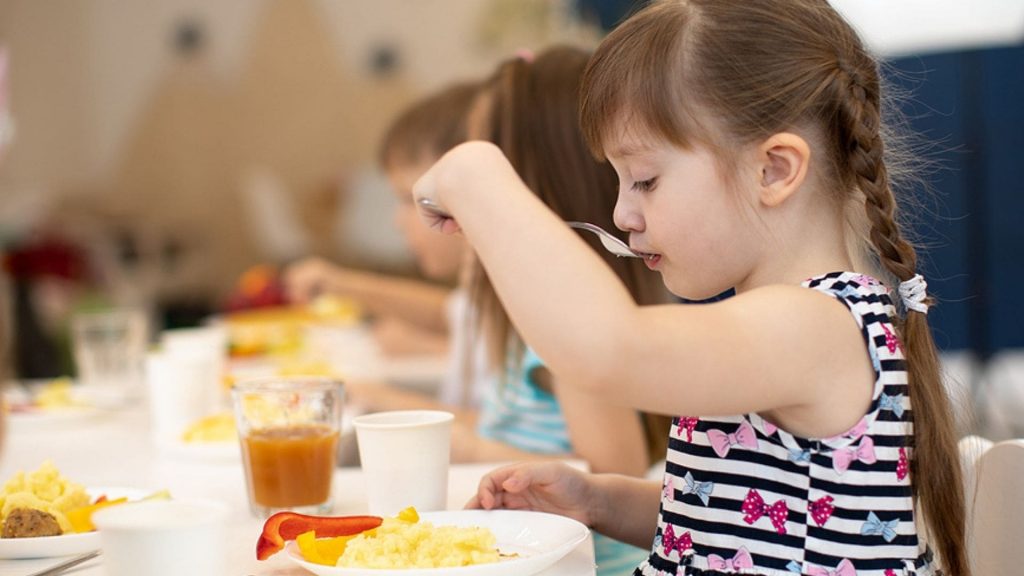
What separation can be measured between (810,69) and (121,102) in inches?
236

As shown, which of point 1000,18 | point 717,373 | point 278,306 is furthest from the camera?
point 1000,18

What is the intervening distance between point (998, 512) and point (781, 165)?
0.37 meters

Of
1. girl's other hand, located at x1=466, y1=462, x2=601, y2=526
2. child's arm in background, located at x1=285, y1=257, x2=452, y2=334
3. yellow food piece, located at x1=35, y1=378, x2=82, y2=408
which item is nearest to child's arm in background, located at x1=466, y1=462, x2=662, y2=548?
girl's other hand, located at x1=466, y1=462, x2=601, y2=526

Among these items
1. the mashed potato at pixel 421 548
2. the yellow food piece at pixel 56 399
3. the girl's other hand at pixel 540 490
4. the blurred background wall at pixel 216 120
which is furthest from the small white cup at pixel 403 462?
the blurred background wall at pixel 216 120

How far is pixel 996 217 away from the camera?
14.5ft

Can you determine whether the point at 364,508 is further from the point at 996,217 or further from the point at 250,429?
the point at 996,217

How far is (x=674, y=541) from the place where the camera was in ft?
3.30

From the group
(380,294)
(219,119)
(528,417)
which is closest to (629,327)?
(528,417)

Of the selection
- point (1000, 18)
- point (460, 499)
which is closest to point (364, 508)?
point (460, 499)

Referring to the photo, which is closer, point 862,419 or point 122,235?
point 862,419

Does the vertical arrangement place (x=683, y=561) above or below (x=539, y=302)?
below

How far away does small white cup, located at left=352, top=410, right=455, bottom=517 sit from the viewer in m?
1.03

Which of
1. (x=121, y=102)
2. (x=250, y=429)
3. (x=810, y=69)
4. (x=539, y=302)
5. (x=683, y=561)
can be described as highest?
(x=121, y=102)

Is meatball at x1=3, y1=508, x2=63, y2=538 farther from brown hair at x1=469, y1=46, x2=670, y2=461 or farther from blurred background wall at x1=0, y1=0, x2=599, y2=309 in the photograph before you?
blurred background wall at x1=0, y1=0, x2=599, y2=309
